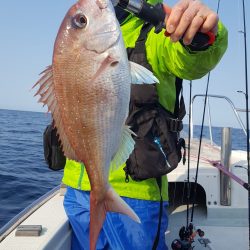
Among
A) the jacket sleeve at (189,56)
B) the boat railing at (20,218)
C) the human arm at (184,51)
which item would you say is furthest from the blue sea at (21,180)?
the jacket sleeve at (189,56)

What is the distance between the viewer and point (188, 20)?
1.29 meters

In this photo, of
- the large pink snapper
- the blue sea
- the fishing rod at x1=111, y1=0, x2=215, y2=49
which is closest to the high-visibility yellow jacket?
the fishing rod at x1=111, y1=0, x2=215, y2=49

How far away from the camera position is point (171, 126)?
2.17 m

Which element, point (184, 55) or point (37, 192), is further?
point (37, 192)

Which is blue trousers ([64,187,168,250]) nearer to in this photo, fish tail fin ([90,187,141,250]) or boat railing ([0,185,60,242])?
boat railing ([0,185,60,242])

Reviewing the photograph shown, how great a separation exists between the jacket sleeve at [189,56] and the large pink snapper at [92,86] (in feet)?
1.08

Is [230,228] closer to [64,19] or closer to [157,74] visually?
[157,74]

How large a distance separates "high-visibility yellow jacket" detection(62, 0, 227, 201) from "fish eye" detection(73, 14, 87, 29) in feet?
1.61

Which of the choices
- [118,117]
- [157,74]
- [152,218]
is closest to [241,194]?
[152,218]

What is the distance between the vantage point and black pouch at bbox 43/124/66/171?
2188 mm

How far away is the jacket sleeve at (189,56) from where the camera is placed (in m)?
1.55

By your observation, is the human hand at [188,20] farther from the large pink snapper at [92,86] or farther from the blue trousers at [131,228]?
the blue trousers at [131,228]

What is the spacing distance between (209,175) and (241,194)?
1.28ft

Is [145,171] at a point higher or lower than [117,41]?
lower
